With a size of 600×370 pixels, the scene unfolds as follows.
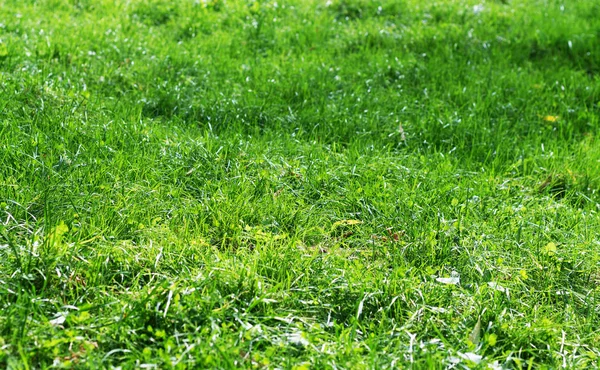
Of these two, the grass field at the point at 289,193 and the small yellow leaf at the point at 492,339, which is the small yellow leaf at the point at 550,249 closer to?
the grass field at the point at 289,193

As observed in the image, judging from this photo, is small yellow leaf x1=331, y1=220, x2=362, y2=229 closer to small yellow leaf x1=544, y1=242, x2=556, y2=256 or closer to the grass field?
the grass field

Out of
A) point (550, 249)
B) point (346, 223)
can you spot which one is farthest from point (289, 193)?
point (550, 249)

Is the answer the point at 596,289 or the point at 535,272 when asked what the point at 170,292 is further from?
the point at 596,289

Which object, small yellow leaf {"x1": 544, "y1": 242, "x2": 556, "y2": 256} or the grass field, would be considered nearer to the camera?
the grass field

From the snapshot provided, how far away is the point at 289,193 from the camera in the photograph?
3568 millimetres

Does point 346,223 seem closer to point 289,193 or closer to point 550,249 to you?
point 289,193

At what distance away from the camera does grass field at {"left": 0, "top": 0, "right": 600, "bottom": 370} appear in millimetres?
2496

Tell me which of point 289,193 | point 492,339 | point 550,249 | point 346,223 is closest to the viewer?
point 492,339

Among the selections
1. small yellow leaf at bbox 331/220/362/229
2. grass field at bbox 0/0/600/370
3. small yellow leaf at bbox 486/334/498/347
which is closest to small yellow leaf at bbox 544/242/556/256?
grass field at bbox 0/0/600/370

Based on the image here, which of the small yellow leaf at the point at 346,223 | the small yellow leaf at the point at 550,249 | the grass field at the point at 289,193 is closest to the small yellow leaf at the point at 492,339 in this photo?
the grass field at the point at 289,193

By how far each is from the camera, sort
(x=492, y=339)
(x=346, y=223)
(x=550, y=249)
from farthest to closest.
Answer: (x=346, y=223) < (x=550, y=249) < (x=492, y=339)

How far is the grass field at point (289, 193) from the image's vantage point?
250cm

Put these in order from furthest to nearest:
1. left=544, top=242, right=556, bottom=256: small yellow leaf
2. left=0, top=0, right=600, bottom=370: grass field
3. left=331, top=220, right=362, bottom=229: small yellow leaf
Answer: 1. left=331, top=220, right=362, bottom=229: small yellow leaf
2. left=544, top=242, right=556, bottom=256: small yellow leaf
3. left=0, top=0, right=600, bottom=370: grass field

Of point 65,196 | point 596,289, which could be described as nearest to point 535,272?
point 596,289
